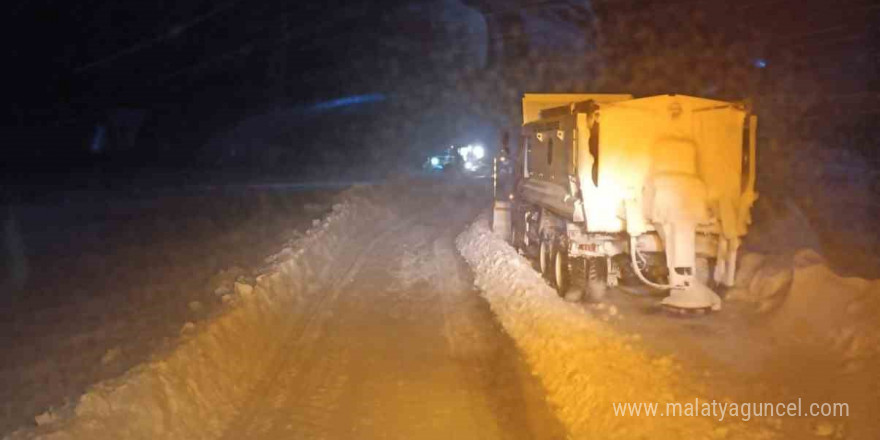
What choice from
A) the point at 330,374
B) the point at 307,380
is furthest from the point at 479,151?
the point at 307,380

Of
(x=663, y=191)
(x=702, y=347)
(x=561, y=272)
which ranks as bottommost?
(x=702, y=347)

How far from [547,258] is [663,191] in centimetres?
454

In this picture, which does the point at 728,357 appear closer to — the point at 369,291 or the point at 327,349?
the point at 327,349

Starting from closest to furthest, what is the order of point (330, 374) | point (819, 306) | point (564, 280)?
1. point (330, 374)
2. point (819, 306)
3. point (564, 280)

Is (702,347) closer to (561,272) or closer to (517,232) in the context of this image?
(561,272)

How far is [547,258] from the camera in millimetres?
17172

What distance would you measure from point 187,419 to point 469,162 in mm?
51233

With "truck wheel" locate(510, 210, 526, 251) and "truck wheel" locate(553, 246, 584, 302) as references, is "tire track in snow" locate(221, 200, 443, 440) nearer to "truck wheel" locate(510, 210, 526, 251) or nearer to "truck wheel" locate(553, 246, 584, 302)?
"truck wheel" locate(553, 246, 584, 302)

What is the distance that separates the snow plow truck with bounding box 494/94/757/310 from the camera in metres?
13.1

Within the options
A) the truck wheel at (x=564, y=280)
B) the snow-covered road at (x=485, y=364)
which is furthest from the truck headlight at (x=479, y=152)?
the truck wheel at (x=564, y=280)

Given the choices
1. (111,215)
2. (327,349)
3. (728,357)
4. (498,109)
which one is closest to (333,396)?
(327,349)

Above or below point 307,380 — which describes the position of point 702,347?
above

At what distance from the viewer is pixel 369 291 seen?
16438mm

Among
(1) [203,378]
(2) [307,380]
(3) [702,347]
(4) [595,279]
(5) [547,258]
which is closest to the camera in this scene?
(1) [203,378]
